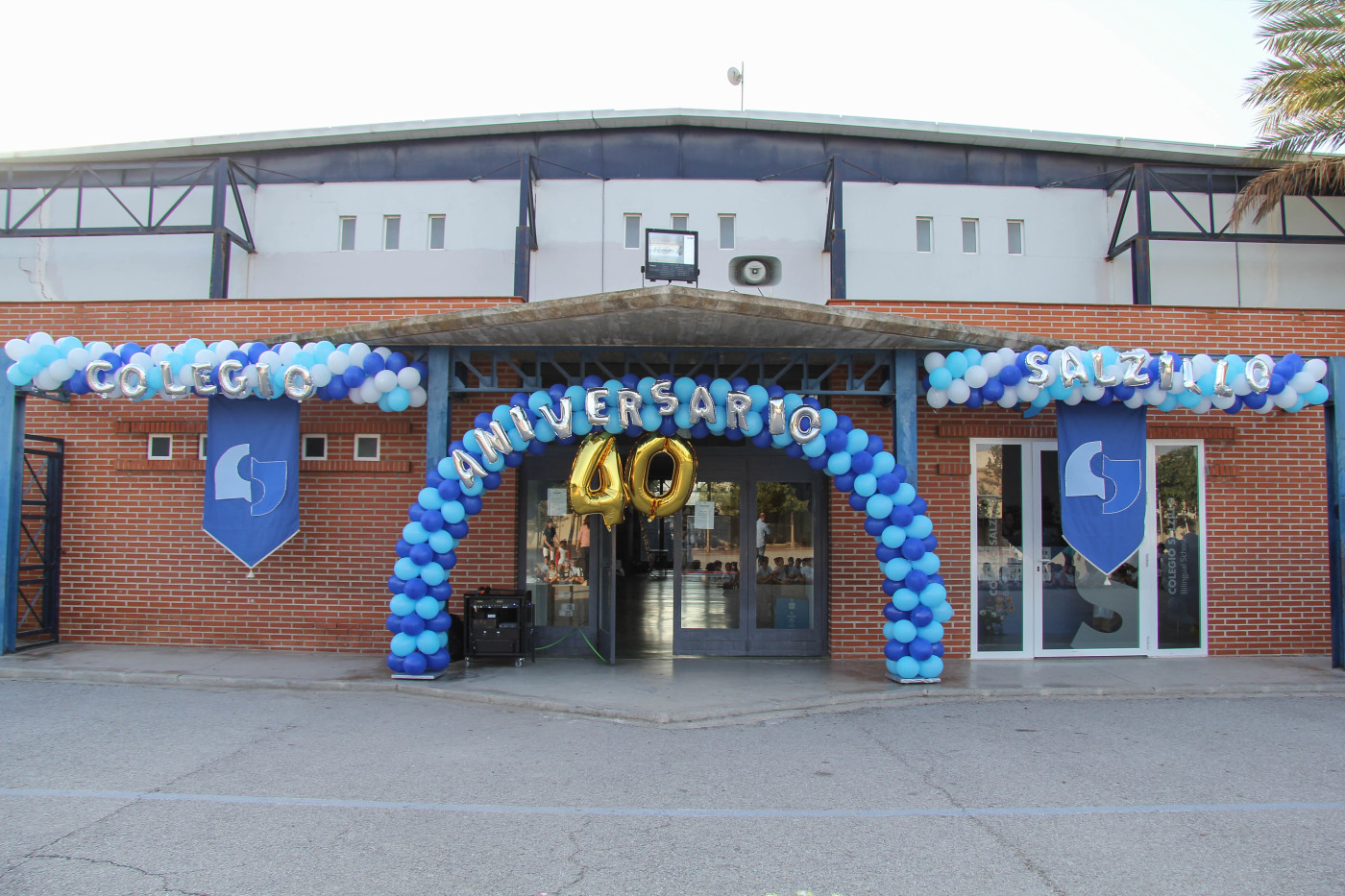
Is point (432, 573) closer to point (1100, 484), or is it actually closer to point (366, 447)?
point (366, 447)

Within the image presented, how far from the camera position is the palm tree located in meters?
11.8

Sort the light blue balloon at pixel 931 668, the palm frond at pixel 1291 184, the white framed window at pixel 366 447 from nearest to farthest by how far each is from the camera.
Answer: the light blue balloon at pixel 931 668 → the white framed window at pixel 366 447 → the palm frond at pixel 1291 184

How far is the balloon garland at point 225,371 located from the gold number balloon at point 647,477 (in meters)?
2.54

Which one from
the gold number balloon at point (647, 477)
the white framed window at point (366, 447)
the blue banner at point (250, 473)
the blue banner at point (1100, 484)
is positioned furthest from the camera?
the white framed window at point (366, 447)

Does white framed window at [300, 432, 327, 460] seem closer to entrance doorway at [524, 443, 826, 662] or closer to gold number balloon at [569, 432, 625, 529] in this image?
entrance doorway at [524, 443, 826, 662]

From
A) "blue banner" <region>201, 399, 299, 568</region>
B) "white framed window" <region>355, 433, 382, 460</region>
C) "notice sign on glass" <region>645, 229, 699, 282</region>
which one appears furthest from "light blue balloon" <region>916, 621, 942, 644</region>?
"blue banner" <region>201, 399, 299, 568</region>

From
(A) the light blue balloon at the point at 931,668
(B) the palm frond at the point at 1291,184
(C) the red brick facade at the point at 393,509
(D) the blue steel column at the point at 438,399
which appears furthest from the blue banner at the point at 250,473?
(B) the palm frond at the point at 1291,184

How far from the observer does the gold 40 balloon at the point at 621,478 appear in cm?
873

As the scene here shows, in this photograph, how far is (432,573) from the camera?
8.45 m

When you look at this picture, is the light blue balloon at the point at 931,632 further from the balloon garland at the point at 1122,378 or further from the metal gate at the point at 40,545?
the metal gate at the point at 40,545

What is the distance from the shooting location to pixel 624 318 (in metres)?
7.90

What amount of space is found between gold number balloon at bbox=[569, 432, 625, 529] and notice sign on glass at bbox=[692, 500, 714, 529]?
1.88 meters

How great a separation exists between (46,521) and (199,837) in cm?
795

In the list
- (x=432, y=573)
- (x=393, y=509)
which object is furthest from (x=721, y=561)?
(x=393, y=509)
